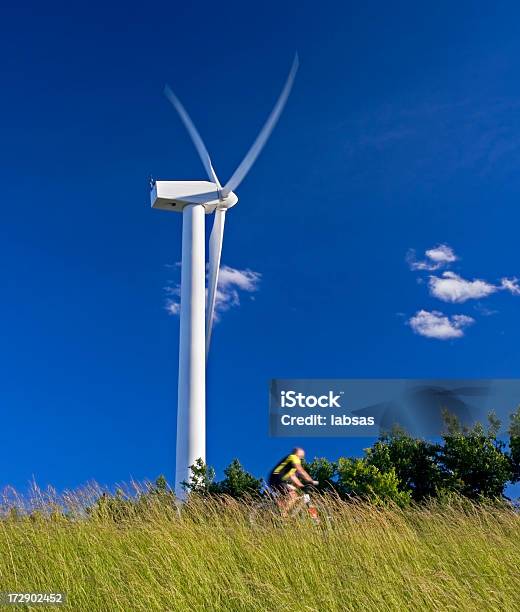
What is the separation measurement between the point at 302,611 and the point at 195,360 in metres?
17.4

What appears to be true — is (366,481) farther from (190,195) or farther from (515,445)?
(190,195)

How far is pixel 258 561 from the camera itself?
32.0 feet

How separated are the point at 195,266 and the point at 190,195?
3258mm

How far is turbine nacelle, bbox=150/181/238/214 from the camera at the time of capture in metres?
27.8

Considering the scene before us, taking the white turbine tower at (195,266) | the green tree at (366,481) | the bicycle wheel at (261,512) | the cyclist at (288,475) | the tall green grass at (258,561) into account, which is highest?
the white turbine tower at (195,266)

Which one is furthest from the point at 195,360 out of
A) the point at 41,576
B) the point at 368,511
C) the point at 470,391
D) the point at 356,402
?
the point at 41,576

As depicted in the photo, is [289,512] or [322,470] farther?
[322,470]

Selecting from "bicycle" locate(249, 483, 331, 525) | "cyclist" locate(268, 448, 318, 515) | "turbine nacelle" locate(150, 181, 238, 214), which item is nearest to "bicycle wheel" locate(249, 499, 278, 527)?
"bicycle" locate(249, 483, 331, 525)

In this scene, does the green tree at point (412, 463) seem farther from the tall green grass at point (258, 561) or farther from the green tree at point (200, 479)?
the tall green grass at point (258, 561)

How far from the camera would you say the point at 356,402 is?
69.4 feet

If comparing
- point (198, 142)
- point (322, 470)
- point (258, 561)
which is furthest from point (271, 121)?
point (258, 561)


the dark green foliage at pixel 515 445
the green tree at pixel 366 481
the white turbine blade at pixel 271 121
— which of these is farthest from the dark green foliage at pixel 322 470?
the white turbine blade at pixel 271 121

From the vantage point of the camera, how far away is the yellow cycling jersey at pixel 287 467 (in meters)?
14.7

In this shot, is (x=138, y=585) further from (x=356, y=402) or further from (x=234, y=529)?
(x=356, y=402)
